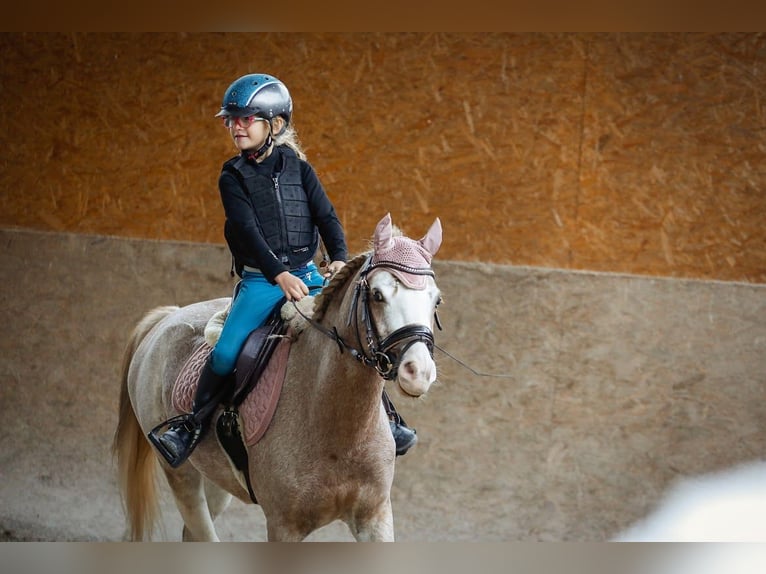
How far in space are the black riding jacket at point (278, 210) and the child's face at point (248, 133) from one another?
Answer: 5 cm

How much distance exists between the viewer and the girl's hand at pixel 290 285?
111 inches

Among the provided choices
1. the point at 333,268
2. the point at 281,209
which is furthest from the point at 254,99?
the point at 333,268

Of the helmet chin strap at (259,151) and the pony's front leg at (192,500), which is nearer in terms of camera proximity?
the helmet chin strap at (259,151)

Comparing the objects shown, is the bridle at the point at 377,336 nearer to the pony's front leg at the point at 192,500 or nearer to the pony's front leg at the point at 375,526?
the pony's front leg at the point at 375,526

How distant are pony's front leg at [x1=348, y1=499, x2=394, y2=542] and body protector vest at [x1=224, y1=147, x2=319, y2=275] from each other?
0.78 m

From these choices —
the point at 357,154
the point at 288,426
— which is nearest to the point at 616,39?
the point at 357,154

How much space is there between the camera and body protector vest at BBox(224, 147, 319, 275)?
9.73 feet

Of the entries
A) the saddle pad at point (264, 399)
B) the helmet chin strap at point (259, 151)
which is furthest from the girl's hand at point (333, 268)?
the helmet chin strap at point (259, 151)

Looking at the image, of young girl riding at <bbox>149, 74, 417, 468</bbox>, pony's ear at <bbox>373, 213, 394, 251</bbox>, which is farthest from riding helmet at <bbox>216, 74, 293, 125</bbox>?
pony's ear at <bbox>373, 213, 394, 251</bbox>

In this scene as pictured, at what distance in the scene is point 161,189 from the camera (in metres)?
5.22

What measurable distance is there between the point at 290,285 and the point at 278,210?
0.28 m

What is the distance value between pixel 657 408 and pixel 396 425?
7.68 feet

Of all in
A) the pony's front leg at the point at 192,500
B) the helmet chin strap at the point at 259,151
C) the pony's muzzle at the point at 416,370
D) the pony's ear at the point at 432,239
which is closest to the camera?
the pony's muzzle at the point at 416,370

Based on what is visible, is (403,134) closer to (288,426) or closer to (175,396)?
(175,396)
